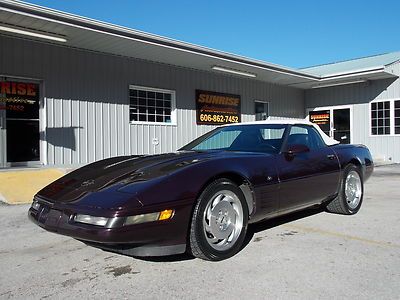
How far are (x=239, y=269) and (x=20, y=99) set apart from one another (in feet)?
27.4

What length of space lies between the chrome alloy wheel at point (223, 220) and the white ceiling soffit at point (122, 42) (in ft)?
21.0

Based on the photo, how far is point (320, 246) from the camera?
423 centimetres

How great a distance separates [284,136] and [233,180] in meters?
1.17

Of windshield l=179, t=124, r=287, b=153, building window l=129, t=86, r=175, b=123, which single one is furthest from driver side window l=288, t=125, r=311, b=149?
building window l=129, t=86, r=175, b=123

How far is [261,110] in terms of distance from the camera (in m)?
17.0

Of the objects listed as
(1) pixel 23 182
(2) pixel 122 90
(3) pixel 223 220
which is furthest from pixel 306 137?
(2) pixel 122 90

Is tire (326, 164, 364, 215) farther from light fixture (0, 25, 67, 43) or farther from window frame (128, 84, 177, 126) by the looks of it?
window frame (128, 84, 177, 126)

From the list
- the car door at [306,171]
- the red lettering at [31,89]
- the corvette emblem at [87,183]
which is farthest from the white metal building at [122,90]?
the car door at [306,171]

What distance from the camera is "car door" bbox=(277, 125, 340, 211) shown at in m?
4.51

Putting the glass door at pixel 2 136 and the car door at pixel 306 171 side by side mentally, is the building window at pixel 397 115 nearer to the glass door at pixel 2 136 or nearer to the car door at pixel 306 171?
the car door at pixel 306 171

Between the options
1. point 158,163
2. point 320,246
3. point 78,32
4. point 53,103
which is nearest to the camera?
point 158,163

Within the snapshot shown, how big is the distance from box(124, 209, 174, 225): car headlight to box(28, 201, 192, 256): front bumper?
0.09 ft

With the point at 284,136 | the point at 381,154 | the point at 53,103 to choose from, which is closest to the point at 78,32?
the point at 53,103

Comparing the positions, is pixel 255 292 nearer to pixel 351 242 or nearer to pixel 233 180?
pixel 233 180
